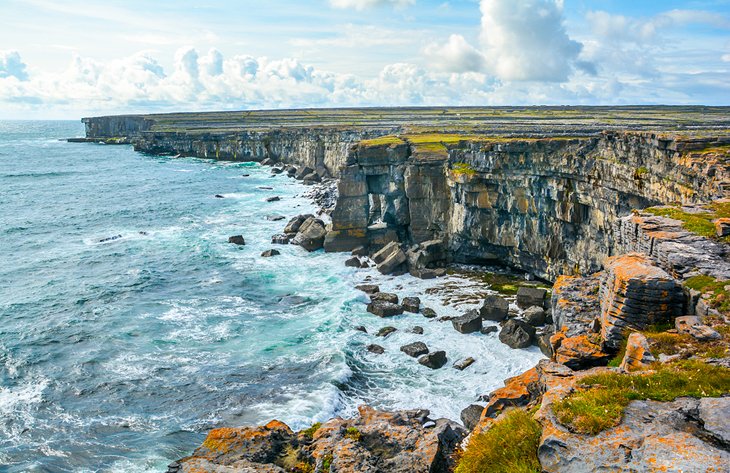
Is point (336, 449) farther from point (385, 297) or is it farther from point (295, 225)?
point (295, 225)

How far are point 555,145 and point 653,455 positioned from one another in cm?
3635

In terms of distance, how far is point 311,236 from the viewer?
55.9 meters

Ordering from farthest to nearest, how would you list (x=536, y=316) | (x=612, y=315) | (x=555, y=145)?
1. (x=555, y=145)
2. (x=536, y=316)
3. (x=612, y=315)

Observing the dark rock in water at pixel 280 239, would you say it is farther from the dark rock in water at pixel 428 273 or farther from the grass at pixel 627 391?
the grass at pixel 627 391

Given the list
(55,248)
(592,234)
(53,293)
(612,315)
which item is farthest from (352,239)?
(612,315)

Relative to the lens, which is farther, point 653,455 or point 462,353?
point 462,353

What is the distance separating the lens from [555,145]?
42531 mm

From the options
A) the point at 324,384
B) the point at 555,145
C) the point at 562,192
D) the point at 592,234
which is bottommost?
the point at 324,384

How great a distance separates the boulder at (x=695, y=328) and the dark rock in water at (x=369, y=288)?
28461 millimetres

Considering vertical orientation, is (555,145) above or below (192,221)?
above

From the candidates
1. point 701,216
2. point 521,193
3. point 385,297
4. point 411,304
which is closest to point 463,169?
point 521,193

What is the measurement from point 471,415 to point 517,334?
9.95 meters

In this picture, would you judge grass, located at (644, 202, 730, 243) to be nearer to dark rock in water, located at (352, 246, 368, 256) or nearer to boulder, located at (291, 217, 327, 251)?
dark rock in water, located at (352, 246, 368, 256)

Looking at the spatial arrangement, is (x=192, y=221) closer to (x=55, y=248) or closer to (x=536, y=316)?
(x=55, y=248)
